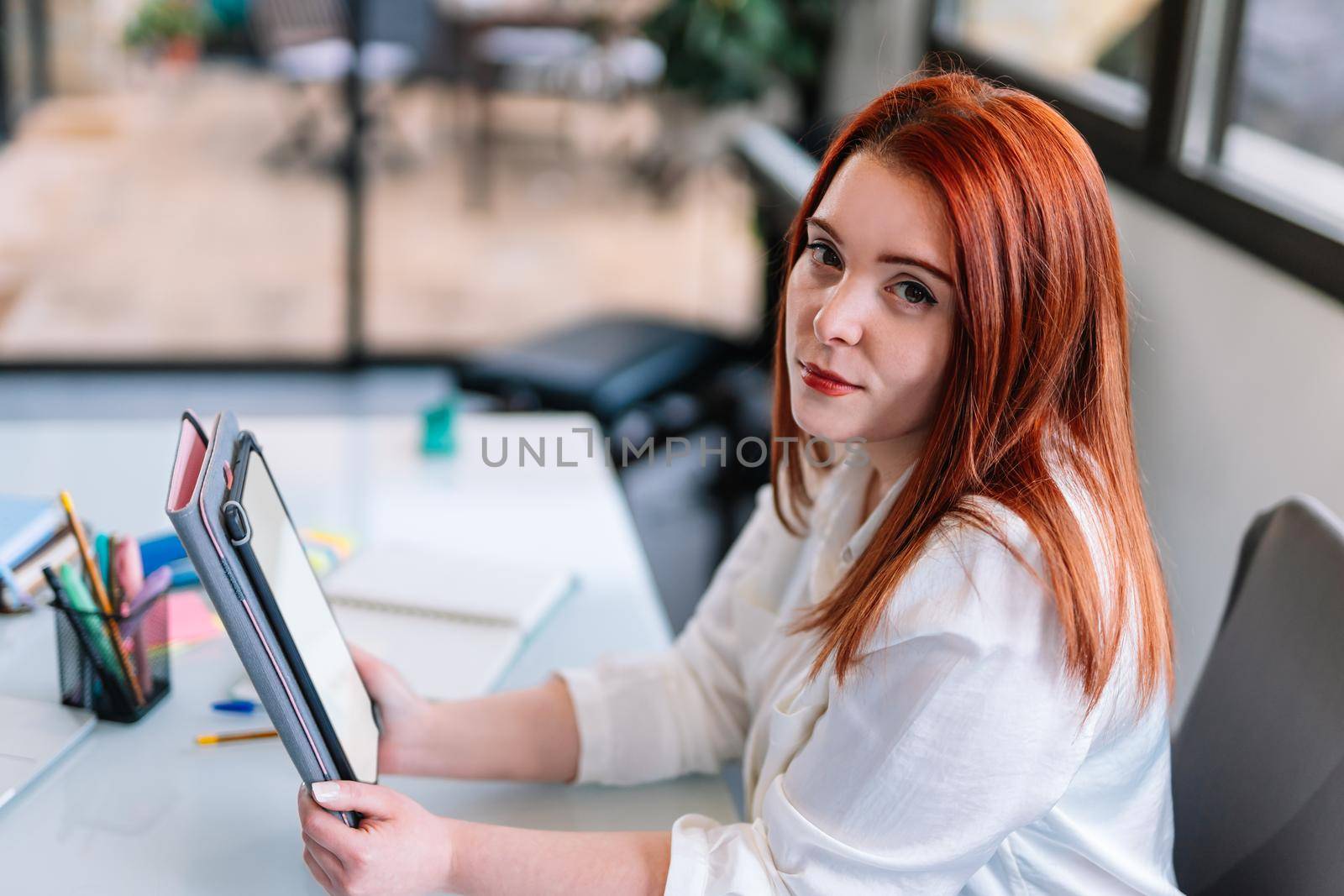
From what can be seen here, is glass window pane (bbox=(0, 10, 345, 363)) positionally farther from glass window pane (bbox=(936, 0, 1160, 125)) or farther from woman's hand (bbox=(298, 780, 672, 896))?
woman's hand (bbox=(298, 780, 672, 896))

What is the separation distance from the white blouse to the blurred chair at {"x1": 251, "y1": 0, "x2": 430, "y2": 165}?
2.97 metres

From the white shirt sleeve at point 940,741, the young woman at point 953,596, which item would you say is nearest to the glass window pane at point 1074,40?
the young woman at point 953,596

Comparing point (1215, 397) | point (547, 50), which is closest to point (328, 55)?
point (547, 50)

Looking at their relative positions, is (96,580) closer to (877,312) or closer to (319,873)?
(319,873)

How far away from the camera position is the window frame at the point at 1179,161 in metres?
1.55

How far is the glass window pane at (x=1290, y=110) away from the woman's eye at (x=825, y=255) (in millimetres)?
900

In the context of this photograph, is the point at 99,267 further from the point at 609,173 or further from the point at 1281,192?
the point at 1281,192

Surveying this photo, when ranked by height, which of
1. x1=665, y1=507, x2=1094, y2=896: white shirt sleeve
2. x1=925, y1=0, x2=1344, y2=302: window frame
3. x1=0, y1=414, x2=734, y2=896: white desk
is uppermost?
x1=925, y1=0, x2=1344, y2=302: window frame

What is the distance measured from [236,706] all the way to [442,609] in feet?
0.78

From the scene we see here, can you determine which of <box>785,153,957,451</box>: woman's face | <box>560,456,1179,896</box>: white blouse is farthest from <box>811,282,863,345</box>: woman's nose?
<box>560,456,1179,896</box>: white blouse

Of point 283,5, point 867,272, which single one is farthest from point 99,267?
point 867,272

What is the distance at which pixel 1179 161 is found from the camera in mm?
1988

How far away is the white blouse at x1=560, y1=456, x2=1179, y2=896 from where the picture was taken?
830 mm

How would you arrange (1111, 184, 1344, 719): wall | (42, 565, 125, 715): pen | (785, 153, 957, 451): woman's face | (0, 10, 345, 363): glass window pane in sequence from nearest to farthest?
(785, 153, 957, 451): woman's face, (42, 565, 125, 715): pen, (1111, 184, 1344, 719): wall, (0, 10, 345, 363): glass window pane
